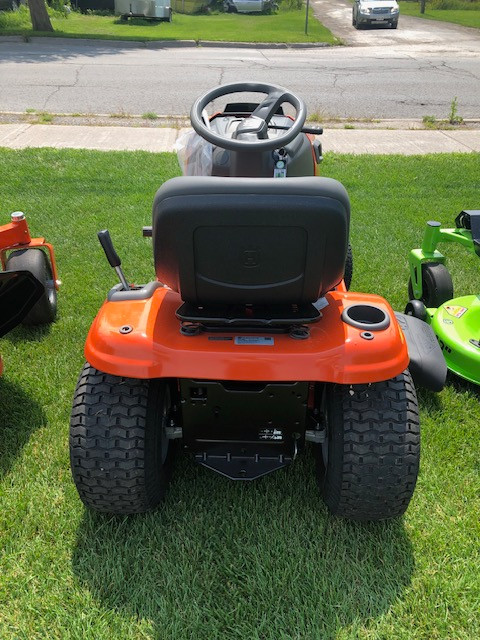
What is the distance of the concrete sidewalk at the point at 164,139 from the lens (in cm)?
637

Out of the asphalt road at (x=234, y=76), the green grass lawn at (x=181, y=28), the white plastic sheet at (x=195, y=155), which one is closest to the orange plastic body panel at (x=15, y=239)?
the white plastic sheet at (x=195, y=155)

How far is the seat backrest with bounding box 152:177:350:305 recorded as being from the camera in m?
1.54

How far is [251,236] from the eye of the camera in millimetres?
1605

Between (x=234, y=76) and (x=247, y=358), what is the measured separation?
33.5 ft

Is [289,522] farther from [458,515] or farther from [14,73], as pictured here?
[14,73]

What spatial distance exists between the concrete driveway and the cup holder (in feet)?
52.6

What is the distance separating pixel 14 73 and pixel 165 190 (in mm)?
10074

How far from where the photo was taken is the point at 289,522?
2.05 meters

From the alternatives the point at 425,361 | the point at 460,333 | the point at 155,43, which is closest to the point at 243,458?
the point at 425,361

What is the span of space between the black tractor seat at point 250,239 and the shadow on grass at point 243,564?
0.73 meters

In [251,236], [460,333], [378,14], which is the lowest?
[378,14]

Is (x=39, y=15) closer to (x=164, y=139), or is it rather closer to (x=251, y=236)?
(x=164, y=139)

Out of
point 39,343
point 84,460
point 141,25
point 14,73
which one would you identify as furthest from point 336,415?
point 141,25

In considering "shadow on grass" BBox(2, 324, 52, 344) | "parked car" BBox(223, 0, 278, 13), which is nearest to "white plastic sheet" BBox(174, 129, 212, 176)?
"shadow on grass" BBox(2, 324, 52, 344)
